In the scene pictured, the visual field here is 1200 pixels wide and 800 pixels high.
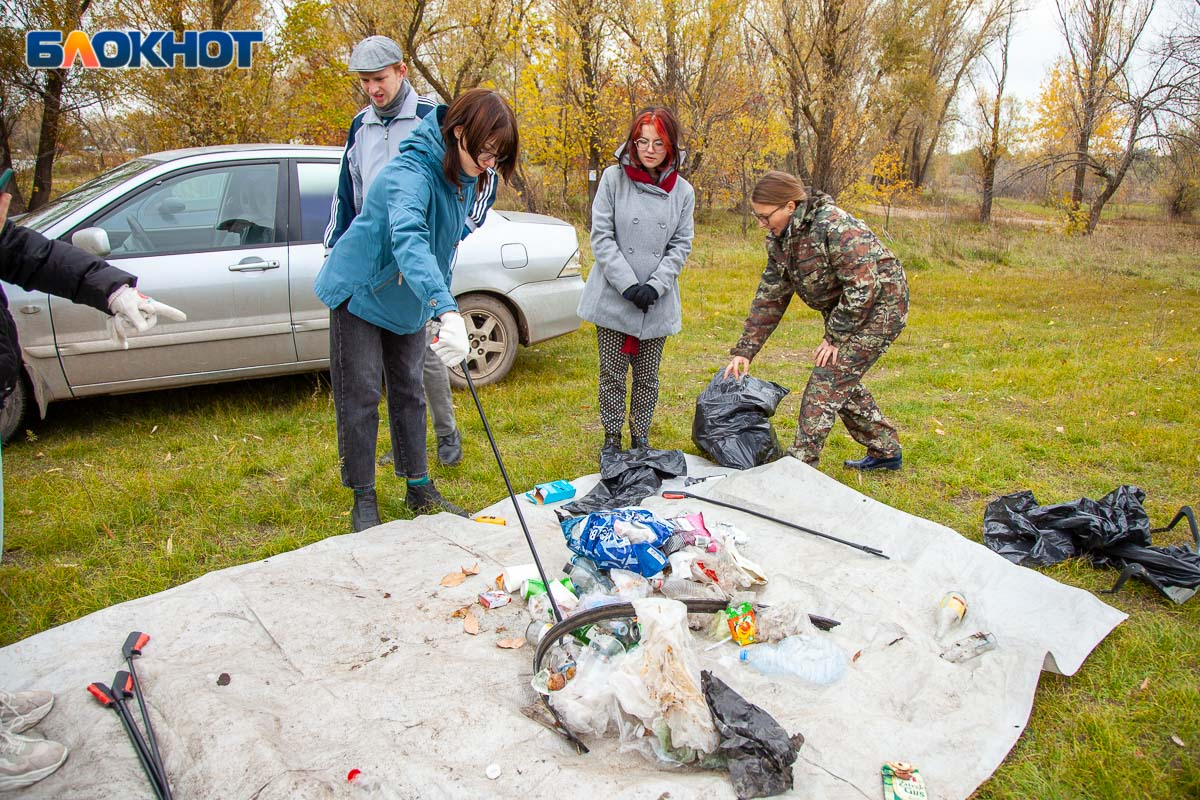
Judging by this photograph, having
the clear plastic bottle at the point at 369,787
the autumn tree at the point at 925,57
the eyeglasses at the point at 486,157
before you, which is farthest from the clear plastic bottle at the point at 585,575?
the autumn tree at the point at 925,57

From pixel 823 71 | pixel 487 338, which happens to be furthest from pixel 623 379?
pixel 823 71

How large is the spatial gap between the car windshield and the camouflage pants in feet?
13.6

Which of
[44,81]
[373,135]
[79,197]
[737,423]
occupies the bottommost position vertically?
[737,423]

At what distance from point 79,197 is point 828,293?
4.45m

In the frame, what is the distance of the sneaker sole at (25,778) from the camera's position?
180cm

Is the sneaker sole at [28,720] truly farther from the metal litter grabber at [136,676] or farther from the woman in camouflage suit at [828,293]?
the woman in camouflage suit at [828,293]

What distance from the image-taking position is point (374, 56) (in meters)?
3.57

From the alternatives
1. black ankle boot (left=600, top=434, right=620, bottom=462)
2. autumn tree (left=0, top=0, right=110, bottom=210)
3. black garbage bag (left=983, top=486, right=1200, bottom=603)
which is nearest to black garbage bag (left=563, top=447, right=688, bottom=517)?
black ankle boot (left=600, top=434, right=620, bottom=462)

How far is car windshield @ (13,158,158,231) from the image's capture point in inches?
170

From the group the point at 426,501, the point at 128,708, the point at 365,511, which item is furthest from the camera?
the point at 426,501

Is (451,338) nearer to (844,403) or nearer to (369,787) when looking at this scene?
(369,787)

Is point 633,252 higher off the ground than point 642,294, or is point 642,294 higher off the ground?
point 633,252

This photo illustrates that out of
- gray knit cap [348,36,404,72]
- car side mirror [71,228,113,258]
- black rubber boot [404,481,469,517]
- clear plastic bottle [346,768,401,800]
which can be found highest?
gray knit cap [348,36,404,72]

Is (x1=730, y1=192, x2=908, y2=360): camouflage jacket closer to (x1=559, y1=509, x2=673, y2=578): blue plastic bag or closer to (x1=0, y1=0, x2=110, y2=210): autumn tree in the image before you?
(x1=559, y1=509, x2=673, y2=578): blue plastic bag
